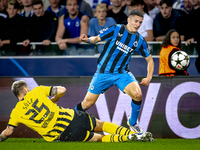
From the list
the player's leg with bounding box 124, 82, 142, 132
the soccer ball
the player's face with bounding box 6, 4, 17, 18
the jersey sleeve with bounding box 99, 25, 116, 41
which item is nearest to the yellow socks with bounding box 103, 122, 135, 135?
the player's leg with bounding box 124, 82, 142, 132

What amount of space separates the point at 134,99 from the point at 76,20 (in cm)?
311

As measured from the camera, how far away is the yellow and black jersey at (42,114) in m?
3.24

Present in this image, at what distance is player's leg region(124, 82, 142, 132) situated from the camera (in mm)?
3699

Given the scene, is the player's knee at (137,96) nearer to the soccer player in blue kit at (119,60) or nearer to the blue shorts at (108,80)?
the soccer player in blue kit at (119,60)

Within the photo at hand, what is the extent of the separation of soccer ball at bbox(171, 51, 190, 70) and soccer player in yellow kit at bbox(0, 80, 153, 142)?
5.85ft

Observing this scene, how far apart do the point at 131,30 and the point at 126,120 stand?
1.46 m

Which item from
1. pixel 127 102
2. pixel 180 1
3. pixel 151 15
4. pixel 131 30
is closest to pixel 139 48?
pixel 131 30

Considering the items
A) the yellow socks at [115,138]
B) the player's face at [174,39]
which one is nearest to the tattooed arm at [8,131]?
the yellow socks at [115,138]

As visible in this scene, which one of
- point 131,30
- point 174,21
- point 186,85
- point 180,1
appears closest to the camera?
point 131,30

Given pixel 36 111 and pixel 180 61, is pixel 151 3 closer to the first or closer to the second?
pixel 180 61

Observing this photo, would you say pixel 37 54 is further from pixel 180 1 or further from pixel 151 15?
pixel 180 1

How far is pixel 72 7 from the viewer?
245 inches

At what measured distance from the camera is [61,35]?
20.3 ft

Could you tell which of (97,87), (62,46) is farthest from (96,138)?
(62,46)
